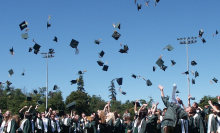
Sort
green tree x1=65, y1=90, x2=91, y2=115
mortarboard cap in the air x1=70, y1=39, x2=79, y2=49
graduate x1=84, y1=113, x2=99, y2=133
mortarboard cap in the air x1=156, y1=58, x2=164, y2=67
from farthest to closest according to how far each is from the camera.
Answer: green tree x1=65, y1=90, x2=91, y2=115 → mortarboard cap in the air x1=70, y1=39, x2=79, y2=49 → mortarboard cap in the air x1=156, y1=58, x2=164, y2=67 → graduate x1=84, y1=113, x2=99, y2=133

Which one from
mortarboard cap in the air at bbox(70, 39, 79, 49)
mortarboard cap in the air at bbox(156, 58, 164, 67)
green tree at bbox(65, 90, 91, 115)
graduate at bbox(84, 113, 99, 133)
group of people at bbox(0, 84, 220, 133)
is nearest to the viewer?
group of people at bbox(0, 84, 220, 133)

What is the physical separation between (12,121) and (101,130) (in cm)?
262

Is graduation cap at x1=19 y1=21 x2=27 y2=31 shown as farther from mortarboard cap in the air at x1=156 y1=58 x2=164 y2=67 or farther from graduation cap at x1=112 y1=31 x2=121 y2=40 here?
mortarboard cap in the air at x1=156 y1=58 x2=164 y2=67

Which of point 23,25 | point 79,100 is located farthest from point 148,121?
point 79,100

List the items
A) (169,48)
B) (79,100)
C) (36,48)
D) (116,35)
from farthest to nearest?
(79,100)
(36,48)
(169,48)
(116,35)

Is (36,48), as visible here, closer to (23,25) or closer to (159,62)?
(23,25)

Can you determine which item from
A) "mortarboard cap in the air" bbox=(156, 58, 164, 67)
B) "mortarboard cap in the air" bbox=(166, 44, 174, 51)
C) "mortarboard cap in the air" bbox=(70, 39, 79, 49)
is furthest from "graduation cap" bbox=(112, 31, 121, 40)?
"mortarboard cap in the air" bbox=(166, 44, 174, 51)

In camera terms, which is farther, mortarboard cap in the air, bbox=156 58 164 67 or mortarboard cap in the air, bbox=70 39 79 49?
mortarboard cap in the air, bbox=70 39 79 49

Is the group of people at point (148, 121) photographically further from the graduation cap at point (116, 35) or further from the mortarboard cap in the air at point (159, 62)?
the graduation cap at point (116, 35)

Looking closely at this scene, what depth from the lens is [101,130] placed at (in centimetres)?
920

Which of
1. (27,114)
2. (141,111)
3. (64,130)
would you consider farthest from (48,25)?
(141,111)

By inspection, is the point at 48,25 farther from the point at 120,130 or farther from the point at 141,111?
the point at 141,111

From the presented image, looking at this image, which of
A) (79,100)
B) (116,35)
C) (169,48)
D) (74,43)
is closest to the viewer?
(116,35)

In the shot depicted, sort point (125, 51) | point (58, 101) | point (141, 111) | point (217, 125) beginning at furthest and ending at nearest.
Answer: point (58, 101), point (125, 51), point (217, 125), point (141, 111)
